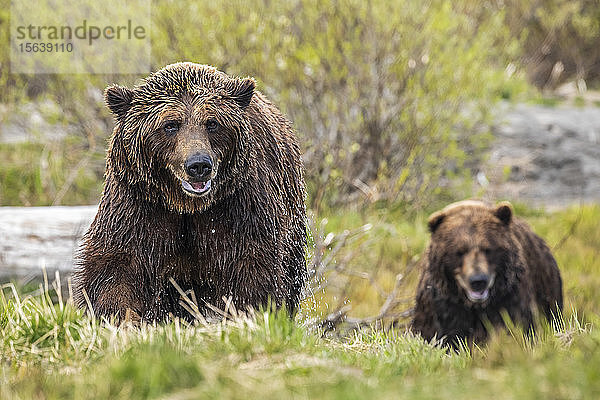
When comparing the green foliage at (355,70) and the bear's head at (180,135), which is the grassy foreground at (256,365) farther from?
the green foliage at (355,70)

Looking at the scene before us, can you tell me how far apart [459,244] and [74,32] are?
619cm

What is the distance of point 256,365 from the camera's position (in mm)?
2883

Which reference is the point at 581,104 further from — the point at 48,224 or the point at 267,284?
the point at 267,284

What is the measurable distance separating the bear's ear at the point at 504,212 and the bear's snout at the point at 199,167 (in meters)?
3.28

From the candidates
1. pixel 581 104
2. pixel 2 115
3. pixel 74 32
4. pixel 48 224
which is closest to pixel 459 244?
pixel 48 224

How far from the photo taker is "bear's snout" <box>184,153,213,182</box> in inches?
158

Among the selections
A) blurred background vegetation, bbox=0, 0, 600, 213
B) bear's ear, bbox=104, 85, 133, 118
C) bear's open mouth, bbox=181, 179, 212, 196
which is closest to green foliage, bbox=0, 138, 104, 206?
blurred background vegetation, bbox=0, 0, 600, 213

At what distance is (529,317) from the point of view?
6551 mm

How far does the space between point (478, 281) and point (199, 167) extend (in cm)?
314

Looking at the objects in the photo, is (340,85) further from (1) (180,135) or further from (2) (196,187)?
(2) (196,187)

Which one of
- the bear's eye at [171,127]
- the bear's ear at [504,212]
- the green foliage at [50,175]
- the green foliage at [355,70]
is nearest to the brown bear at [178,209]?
the bear's eye at [171,127]

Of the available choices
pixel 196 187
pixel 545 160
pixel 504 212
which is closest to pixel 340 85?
pixel 504 212

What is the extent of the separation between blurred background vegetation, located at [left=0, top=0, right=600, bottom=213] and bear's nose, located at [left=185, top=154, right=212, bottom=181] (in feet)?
15.2

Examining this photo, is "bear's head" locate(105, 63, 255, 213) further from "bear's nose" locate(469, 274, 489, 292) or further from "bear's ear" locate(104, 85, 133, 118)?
"bear's nose" locate(469, 274, 489, 292)
